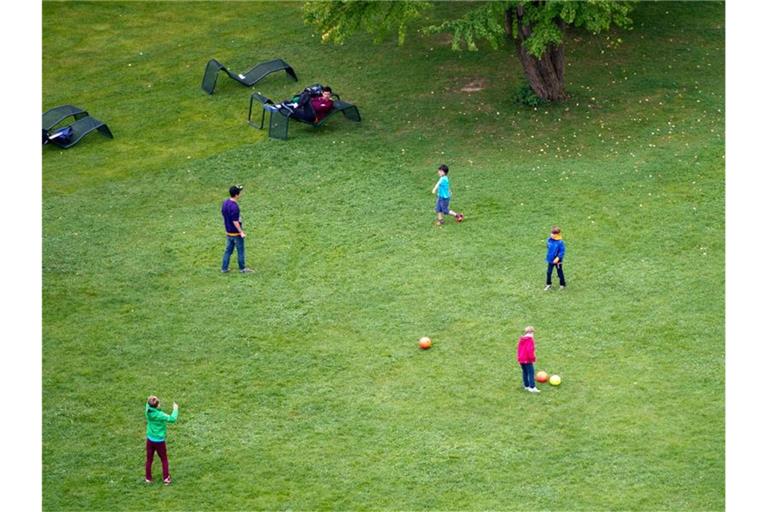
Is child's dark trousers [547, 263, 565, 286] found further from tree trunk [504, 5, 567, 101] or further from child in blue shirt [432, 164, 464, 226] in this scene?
tree trunk [504, 5, 567, 101]

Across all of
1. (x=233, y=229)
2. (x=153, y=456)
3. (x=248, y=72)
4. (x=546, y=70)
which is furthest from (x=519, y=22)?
(x=153, y=456)

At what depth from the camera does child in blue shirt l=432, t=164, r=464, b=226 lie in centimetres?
2695

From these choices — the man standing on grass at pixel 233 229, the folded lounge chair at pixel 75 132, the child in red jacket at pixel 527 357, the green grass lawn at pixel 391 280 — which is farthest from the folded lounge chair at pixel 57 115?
the child in red jacket at pixel 527 357

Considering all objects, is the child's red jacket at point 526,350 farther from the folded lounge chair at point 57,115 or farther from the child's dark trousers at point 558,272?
the folded lounge chair at point 57,115

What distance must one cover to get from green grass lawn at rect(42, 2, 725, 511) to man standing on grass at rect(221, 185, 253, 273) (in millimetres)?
502

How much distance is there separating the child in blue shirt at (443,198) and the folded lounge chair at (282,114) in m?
5.01

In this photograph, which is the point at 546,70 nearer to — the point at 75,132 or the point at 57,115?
the point at 75,132

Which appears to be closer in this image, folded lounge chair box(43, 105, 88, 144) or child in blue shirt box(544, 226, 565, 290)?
child in blue shirt box(544, 226, 565, 290)

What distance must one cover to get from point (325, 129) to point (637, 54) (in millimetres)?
8808

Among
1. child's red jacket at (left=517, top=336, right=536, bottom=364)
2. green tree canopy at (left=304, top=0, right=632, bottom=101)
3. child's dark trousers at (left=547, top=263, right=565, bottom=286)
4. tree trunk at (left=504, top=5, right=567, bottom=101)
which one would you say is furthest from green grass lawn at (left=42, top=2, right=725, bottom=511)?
green tree canopy at (left=304, top=0, right=632, bottom=101)

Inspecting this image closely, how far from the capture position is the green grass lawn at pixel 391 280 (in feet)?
66.9

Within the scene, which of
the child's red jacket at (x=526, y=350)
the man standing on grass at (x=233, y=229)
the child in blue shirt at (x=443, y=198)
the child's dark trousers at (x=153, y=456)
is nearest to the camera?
the child's dark trousers at (x=153, y=456)

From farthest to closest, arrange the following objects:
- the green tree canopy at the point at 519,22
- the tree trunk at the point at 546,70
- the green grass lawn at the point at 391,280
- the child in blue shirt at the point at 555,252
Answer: the tree trunk at the point at 546,70 → the green tree canopy at the point at 519,22 → the child in blue shirt at the point at 555,252 → the green grass lawn at the point at 391,280

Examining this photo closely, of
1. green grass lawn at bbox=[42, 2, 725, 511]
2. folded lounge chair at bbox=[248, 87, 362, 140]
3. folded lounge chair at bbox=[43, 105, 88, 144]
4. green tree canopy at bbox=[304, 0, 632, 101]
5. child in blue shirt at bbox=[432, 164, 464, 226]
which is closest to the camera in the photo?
green grass lawn at bbox=[42, 2, 725, 511]
